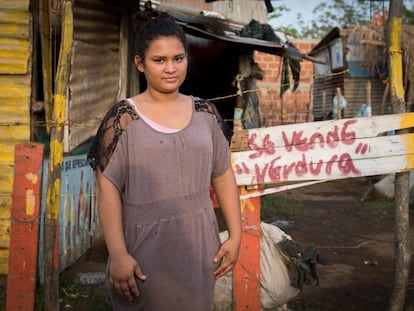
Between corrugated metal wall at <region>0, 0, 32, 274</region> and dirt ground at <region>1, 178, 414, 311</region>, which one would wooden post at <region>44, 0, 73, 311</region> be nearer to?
dirt ground at <region>1, 178, 414, 311</region>

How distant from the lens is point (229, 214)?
209 centimetres

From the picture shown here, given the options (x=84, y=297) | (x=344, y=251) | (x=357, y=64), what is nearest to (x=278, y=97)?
(x=357, y=64)

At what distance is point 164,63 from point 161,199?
536 mm

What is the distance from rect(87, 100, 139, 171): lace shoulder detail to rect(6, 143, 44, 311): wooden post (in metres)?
1.49

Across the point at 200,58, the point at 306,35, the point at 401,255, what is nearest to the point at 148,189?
the point at 401,255

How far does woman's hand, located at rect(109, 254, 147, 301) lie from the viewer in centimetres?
183

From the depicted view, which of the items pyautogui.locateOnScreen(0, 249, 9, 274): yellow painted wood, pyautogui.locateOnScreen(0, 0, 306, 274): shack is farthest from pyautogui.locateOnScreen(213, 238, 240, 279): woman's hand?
pyautogui.locateOnScreen(0, 249, 9, 274): yellow painted wood

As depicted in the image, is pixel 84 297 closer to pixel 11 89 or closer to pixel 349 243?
pixel 11 89

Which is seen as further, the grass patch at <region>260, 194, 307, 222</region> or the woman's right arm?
the grass patch at <region>260, 194, 307, 222</region>

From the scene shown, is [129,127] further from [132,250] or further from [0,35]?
[0,35]

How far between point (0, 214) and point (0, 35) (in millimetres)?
1657

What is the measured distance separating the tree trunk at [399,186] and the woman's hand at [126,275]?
2.07 m

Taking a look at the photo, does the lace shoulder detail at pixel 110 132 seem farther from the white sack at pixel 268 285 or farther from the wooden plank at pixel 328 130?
the white sack at pixel 268 285

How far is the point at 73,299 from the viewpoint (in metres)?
4.03
